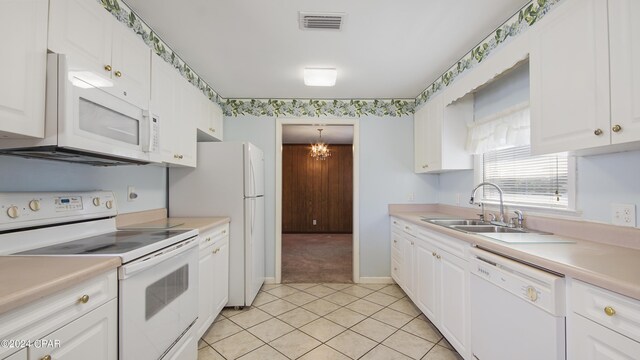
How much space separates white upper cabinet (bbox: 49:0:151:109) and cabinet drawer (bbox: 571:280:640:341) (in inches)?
86.4

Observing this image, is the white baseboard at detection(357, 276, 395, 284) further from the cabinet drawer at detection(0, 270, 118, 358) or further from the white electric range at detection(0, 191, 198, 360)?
the cabinet drawer at detection(0, 270, 118, 358)

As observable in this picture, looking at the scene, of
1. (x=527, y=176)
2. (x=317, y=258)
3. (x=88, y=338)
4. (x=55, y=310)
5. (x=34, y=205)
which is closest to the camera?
(x=55, y=310)

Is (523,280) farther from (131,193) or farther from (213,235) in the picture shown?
(131,193)

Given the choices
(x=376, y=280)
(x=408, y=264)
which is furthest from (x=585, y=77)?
(x=376, y=280)

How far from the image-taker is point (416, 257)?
8.14ft

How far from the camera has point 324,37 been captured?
6.56 ft

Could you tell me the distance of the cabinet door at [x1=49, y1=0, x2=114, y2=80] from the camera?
1.15m

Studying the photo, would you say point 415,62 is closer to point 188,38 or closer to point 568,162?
point 568,162

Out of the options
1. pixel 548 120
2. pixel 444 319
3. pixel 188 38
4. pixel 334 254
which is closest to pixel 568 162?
pixel 548 120

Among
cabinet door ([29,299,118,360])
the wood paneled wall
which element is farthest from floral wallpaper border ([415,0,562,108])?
the wood paneled wall

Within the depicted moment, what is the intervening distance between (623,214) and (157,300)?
237 centimetres

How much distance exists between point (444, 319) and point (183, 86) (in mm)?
2767

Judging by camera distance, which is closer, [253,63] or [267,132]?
[253,63]

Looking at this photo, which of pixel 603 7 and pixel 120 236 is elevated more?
pixel 603 7
